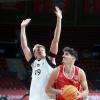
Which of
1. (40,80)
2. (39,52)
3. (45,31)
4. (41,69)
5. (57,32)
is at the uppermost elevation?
(45,31)

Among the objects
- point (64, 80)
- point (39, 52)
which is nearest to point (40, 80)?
point (39, 52)

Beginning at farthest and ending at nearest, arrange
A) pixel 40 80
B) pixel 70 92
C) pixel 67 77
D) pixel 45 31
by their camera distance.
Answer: pixel 45 31 < pixel 40 80 < pixel 67 77 < pixel 70 92

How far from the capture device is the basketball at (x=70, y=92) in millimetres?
5557

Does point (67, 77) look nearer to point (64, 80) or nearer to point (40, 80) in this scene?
point (64, 80)

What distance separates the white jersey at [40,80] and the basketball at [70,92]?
0.67 meters

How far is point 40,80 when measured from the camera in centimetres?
626

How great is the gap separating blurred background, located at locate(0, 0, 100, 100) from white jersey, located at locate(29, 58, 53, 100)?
28.4 feet

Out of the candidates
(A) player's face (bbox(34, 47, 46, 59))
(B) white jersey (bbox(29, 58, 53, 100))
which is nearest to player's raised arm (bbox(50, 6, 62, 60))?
(A) player's face (bbox(34, 47, 46, 59))

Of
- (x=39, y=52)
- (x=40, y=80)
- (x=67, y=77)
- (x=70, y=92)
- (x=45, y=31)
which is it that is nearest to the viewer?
(x=70, y=92)

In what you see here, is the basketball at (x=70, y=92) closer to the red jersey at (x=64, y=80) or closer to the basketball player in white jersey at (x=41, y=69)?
the red jersey at (x=64, y=80)

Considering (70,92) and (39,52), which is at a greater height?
(39,52)

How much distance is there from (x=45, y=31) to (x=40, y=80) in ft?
37.6

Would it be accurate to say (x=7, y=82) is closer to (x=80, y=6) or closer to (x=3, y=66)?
(x=3, y=66)

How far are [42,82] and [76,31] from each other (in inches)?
455
